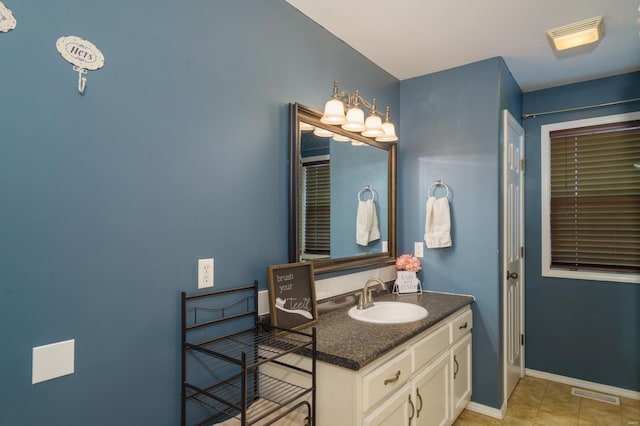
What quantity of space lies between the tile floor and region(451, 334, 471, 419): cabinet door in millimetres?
184

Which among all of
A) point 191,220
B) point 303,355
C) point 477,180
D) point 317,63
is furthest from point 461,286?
point 191,220

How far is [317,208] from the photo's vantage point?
2057 millimetres

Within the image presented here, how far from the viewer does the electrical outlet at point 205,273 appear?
1.46m

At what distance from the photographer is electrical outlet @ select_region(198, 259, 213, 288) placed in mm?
1458

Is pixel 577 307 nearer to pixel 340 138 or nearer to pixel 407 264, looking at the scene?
pixel 407 264

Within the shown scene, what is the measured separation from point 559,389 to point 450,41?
2801 millimetres

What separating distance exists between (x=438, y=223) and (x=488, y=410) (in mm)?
1330

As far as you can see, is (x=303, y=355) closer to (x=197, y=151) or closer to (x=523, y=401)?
(x=197, y=151)

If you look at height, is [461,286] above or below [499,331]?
above

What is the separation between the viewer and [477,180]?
2.58 meters

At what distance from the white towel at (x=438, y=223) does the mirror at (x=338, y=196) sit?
0.26m

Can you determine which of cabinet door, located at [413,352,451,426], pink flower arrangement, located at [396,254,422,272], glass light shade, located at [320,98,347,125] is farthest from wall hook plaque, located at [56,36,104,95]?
pink flower arrangement, located at [396,254,422,272]

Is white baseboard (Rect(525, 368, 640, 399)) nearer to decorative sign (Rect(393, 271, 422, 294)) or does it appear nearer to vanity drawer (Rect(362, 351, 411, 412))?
decorative sign (Rect(393, 271, 422, 294))

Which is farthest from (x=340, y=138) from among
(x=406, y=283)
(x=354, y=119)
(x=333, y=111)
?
(x=406, y=283)
